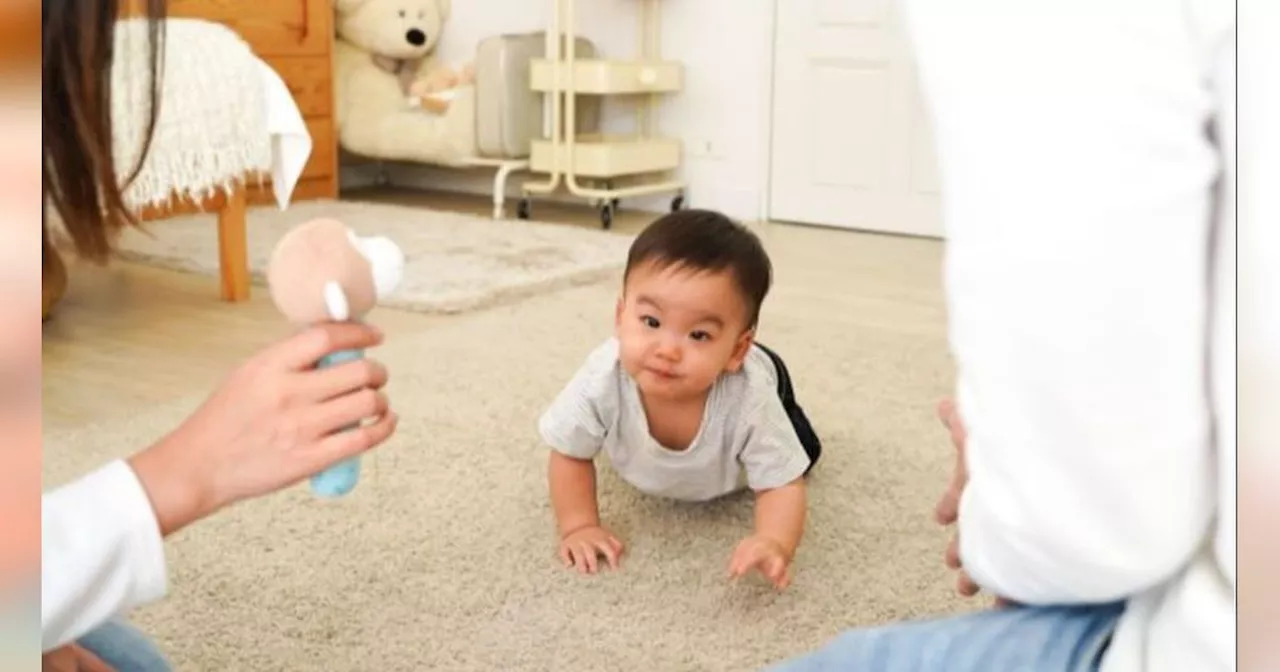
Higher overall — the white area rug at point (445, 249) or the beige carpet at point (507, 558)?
the white area rug at point (445, 249)

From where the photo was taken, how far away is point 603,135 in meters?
3.31

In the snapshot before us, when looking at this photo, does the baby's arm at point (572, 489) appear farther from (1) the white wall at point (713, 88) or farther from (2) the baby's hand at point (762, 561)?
(1) the white wall at point (713, 88)

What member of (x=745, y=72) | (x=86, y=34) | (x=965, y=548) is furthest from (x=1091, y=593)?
(x=745, y=72)

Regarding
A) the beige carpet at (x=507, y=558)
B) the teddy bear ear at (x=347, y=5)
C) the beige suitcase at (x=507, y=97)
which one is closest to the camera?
the beige carpet at (x=507, y=558)

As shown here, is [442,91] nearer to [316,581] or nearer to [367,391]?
[316,581]

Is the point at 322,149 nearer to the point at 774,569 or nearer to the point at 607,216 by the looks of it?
the point at 607,216

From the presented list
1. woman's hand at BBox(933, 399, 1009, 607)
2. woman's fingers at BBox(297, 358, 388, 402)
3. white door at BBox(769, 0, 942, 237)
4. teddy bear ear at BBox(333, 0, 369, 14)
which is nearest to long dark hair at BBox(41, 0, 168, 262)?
woman's fingers at BBox(297, 358, 388, 402)

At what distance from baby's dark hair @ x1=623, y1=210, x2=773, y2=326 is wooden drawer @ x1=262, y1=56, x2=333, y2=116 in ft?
7.59

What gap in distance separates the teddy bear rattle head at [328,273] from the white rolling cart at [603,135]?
2429 mm

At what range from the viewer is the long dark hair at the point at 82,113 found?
16.6 inches

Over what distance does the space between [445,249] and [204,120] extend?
2.28 ft

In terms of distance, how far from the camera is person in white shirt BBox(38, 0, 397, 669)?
46 centimetres

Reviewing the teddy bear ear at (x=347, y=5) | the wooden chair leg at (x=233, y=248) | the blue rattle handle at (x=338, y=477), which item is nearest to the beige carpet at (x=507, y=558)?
the blue rattle handle at (x=338, y=477)

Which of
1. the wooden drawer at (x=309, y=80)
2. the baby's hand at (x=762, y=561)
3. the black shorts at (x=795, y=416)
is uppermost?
the wooden drawer at (x=309, y=80)
